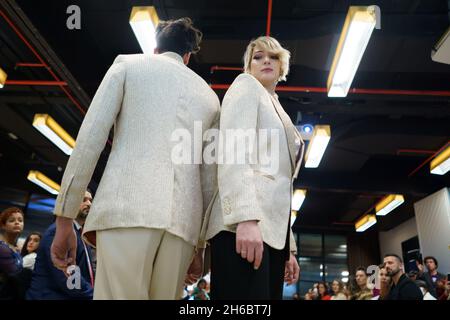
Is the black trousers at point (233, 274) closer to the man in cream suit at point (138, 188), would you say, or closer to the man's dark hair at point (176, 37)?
the man in cream suit at point (138, 188)

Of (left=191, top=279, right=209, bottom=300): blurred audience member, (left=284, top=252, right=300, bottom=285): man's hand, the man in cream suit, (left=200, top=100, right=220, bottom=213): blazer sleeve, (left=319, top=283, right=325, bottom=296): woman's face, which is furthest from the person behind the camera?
(left=319, top=283, right=325, bottom=296): woman's face

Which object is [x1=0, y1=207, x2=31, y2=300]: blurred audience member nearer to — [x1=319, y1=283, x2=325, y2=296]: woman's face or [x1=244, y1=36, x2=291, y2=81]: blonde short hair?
[x1=244, y1=36, x2=291, y2=81]: blonde short hair

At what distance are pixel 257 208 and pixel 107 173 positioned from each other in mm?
410

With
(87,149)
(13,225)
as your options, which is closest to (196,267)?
(87,149)

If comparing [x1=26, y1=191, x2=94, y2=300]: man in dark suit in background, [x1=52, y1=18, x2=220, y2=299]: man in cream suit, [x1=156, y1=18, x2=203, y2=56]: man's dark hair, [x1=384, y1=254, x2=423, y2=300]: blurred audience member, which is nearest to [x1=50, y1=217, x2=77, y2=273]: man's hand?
[x1=52, y1=18, x2=220, y2=299]: man in cream suit

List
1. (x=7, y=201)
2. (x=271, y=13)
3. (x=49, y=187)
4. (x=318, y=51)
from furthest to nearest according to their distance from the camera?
(x=7, y=201) → (x=49, y=187) → (x=318, y=51) → (x=271, y=13)

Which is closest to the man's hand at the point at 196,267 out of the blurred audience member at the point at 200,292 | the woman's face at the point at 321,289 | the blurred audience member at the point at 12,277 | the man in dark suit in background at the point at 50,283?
the man in dark suit in background at the point at 50,283

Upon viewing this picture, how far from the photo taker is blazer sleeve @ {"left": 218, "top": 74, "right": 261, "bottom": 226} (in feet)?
3.74

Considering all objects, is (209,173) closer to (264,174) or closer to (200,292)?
(264,174)

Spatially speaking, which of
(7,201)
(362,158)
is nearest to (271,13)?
(362,158)

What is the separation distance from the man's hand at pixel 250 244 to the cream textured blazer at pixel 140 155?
0.14 metres

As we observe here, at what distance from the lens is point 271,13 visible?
4219 mm

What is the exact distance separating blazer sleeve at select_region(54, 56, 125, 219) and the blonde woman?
0.33m
